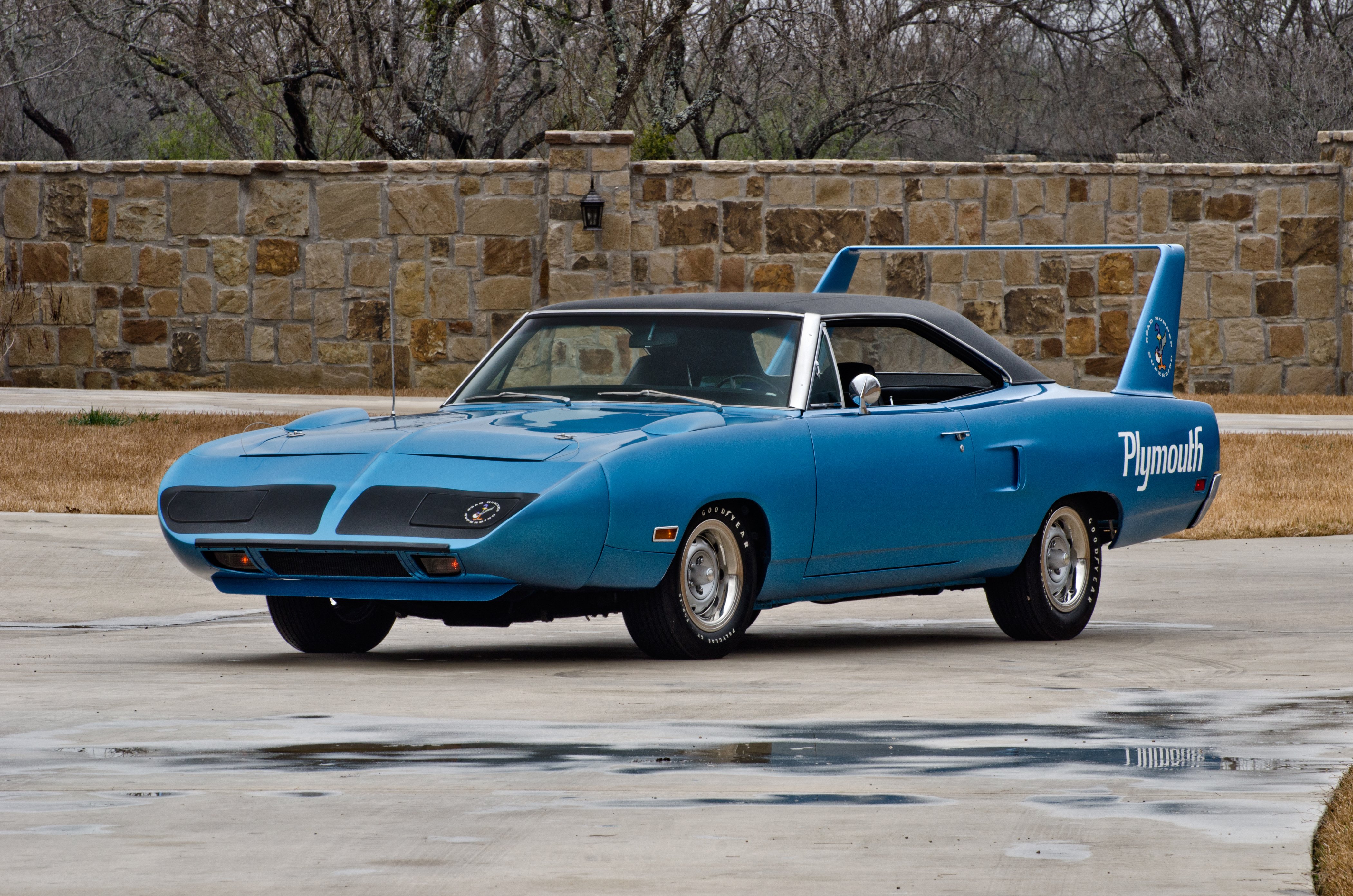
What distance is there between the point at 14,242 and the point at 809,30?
12618 millimetres

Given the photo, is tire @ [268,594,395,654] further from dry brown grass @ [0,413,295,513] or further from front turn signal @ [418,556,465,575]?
dry brown grass @ [0,413,295,513]

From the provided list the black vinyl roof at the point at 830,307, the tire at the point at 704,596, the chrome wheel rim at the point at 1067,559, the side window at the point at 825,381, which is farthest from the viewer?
the chrome wheel rim at the point at 1067,559

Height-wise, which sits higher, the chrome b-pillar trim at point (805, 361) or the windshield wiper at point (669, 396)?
the chrome b-pillar trim at point (805, 361)

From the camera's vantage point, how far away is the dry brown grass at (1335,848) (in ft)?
13.1

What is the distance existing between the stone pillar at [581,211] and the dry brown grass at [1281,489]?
6.78 m

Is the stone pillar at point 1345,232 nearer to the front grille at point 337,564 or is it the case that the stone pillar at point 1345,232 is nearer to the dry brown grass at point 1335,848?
the front grille at point 337,564

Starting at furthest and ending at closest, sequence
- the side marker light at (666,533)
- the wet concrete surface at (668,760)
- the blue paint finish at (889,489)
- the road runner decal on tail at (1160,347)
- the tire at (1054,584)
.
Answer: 1. the road runner decal on tail at (1160,347)
2. the tire at (1054,584)
3. the blue paint finish at (889,489)
4. the side marker light at (666,533)
5. the wet concrete surface at (668,760)

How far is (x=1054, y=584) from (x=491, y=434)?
281 cm

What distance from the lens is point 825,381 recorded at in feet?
26.1

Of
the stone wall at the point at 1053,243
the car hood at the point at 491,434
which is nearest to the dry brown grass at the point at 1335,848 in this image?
the car hood at the point at 491,434

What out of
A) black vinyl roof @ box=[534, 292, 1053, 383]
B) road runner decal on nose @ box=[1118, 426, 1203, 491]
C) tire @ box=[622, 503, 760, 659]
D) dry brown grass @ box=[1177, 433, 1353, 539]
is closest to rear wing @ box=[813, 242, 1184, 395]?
road runner decal on nose @ box=[1118, 426, 1203, 491]

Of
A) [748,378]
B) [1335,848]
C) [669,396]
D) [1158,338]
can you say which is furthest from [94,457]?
[1335,848]

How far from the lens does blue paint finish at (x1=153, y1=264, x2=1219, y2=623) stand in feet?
22.3

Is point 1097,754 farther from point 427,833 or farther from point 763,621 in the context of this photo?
point 763,621
